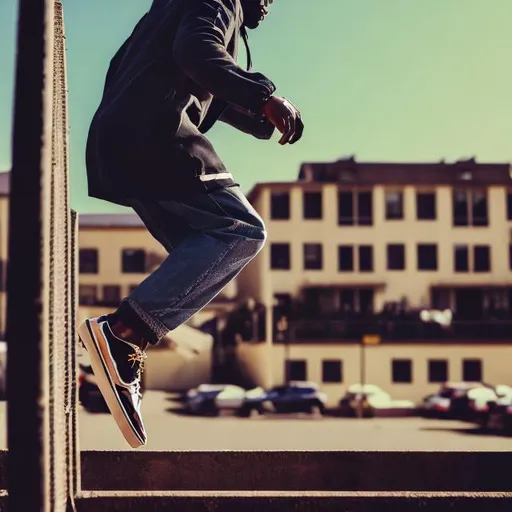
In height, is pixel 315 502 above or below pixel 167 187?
below

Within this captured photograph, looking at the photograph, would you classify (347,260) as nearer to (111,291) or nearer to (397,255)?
(397,255)

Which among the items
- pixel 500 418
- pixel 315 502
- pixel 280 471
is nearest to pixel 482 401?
pixel 500 418

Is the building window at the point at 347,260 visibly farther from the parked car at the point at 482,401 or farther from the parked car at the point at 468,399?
the parked car at the point at 482,401

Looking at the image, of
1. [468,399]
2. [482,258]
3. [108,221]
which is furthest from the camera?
[108,221]

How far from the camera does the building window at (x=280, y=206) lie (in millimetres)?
46281

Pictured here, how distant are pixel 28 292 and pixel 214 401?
3964 centimetres

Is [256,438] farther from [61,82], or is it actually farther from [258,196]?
[61,82]

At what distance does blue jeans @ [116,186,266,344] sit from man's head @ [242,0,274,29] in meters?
0.44

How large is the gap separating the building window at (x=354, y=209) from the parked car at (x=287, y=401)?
10.6 m

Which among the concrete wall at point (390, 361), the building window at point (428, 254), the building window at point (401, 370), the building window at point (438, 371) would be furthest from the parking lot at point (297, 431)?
the building window at point (428, 254)

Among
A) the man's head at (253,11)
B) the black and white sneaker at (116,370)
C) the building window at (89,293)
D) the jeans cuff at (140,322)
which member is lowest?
the black and white sneaker at (116,370)

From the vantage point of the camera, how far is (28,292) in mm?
1318

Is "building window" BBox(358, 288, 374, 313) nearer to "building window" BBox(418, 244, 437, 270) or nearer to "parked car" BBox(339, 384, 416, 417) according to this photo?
"building window" BBox(418, 244, 437, 270)

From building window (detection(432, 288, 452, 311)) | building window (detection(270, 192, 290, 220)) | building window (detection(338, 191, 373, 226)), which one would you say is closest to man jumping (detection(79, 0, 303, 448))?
building window (detection(270, 192, 290, 220))
